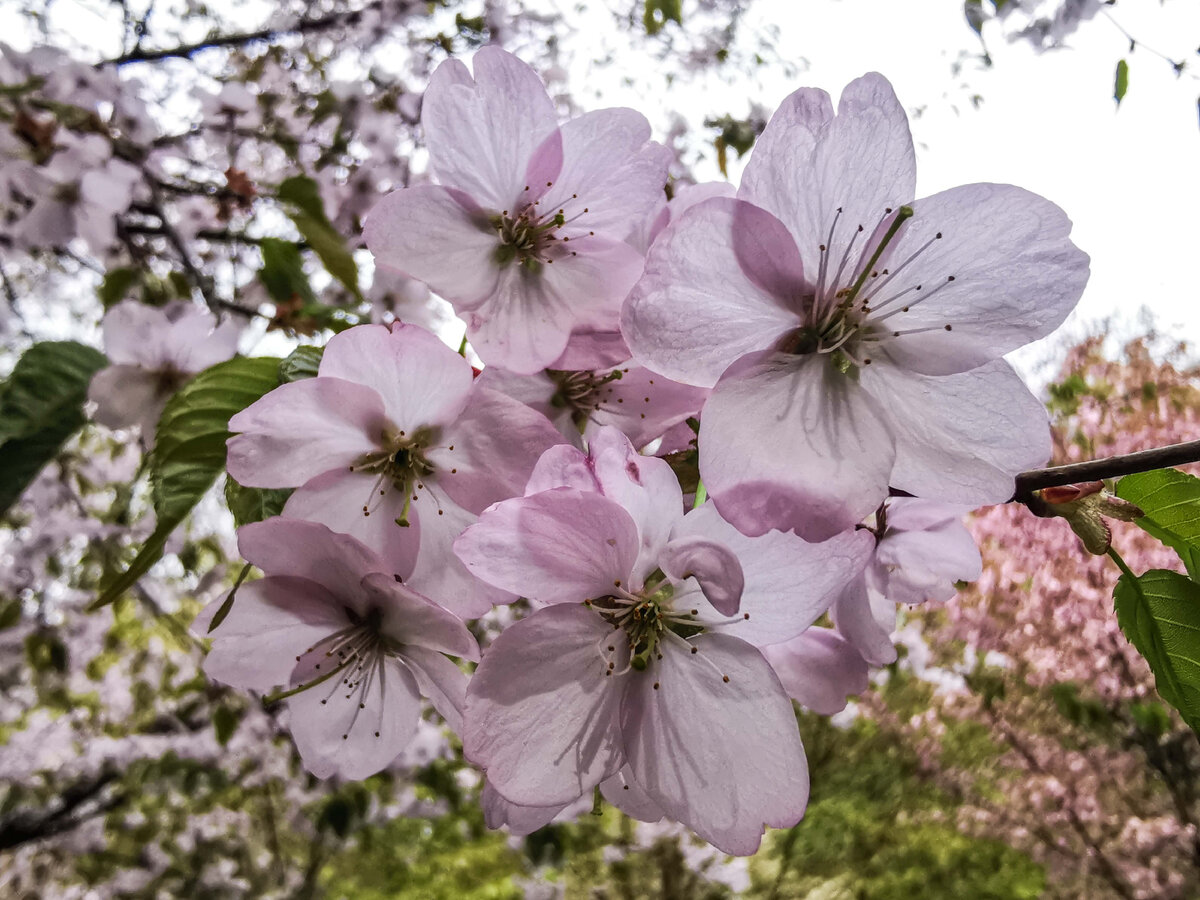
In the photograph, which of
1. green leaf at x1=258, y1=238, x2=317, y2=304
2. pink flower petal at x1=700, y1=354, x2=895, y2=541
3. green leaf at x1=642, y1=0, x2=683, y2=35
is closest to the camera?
pink flower petal at x1=700, y1=354, x2=895, y2=541

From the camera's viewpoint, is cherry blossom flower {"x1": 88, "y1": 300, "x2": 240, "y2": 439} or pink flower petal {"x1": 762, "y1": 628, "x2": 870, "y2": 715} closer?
pink flower petal {"x1": 762, "y1": 628, "x2": 870, "y2": 715}

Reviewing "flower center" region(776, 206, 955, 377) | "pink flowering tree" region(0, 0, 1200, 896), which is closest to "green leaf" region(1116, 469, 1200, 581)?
"pink flowering tree" region(0, 0, 1200, 896)

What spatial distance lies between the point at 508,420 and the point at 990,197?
249mm

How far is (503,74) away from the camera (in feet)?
1.43

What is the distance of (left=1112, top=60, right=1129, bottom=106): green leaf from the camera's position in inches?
45.2

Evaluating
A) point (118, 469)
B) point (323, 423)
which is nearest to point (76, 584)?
point (118, 469)

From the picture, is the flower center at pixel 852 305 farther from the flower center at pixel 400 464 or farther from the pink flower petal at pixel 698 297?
the flower center at pixel 400 464

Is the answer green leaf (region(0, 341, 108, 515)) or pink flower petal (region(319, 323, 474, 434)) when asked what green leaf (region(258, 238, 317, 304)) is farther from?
pink flower petal (region(319, 323, 474, 434))

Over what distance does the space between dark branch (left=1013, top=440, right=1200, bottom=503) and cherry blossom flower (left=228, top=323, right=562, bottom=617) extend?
0.76ft

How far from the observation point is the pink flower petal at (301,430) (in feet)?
1.24

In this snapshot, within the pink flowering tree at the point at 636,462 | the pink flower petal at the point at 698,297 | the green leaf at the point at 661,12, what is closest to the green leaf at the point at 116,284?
the pink flowering tree at the point at 636,462

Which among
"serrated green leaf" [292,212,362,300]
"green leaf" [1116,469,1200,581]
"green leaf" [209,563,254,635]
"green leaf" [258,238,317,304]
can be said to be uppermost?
"green leaf" [258,238,317,304]

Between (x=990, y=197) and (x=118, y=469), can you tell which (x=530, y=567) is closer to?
(x=990, y=197)

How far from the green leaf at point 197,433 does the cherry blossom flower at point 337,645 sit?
0.07 metres
